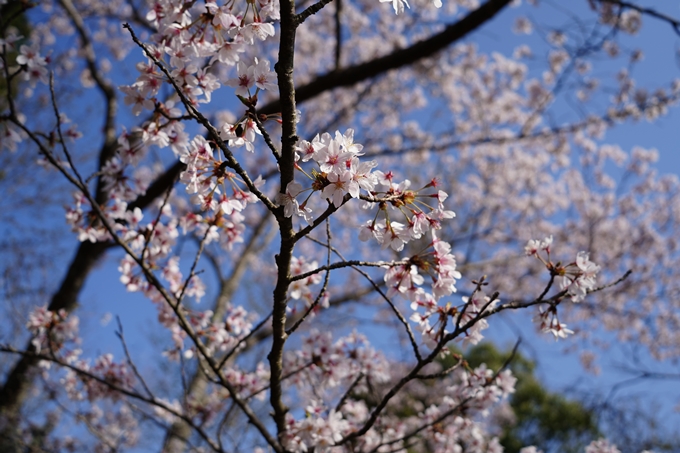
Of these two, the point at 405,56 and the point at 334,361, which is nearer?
the point at 334,361

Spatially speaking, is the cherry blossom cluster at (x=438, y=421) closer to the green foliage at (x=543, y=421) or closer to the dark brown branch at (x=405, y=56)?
the dark brown branch at (x=405, y=56)

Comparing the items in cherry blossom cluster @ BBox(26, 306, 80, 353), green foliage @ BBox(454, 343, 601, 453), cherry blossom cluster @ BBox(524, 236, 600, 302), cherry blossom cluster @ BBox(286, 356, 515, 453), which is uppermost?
green foliage @ BBox(454, 343, 601, 453)

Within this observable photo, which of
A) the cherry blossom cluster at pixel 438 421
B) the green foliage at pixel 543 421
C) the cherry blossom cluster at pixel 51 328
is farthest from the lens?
the green foliage at pixel 543 421

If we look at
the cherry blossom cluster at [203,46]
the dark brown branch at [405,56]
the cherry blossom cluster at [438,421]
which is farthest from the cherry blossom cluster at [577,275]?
the dark brown branch at [405,56]

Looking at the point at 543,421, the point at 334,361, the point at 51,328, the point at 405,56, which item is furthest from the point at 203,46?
the point at 543,421

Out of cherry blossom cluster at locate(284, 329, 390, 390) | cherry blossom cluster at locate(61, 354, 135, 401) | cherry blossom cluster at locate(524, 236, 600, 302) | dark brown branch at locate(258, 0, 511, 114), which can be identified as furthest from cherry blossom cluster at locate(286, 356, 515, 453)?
dark brown branch at locate(258, 0, 511, 114)

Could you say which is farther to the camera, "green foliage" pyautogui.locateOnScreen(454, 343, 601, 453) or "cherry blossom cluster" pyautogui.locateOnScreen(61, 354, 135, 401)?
"green foliage" pyautogui.locateOnScreen(454, 343, 601, 453)

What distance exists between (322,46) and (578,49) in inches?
265

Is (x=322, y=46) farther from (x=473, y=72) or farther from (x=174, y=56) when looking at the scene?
(x=174, y=56)

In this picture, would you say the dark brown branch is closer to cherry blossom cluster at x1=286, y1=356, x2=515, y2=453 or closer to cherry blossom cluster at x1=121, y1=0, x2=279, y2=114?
cherry blossom cluster at x1=121, y1=0, x2=279, y2=114

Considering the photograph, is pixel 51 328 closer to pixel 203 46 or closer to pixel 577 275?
pixel 203 46

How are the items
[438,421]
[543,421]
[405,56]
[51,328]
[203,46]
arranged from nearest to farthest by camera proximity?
[203,46] → [438,421] → [51,328] → [405,56] → [543,421]

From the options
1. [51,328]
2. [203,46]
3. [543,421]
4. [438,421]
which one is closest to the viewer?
[203,46]

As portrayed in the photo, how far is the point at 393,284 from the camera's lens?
1.57 m
